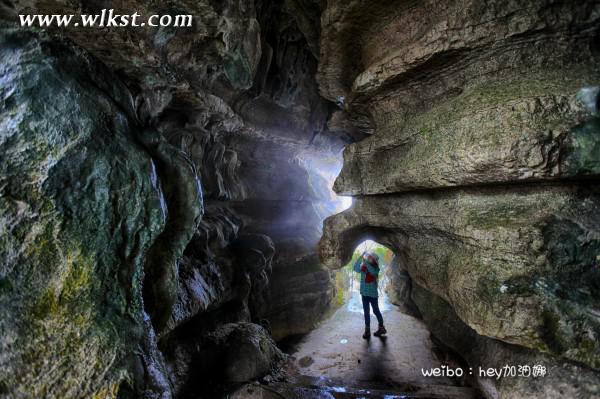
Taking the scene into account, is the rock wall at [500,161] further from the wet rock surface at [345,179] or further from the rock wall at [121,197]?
the rock wall at [121,197]

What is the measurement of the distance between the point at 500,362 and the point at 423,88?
9.86ft

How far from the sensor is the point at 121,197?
2.39 m

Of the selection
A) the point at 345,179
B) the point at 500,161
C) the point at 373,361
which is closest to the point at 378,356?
the point at 373,361

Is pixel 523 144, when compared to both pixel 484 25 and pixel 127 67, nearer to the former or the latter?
pixel 484 25

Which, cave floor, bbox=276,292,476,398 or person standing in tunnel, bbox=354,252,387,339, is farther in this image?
person standing in tunnel, bbox=354,252,387,339

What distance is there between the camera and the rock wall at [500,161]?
2133 mm

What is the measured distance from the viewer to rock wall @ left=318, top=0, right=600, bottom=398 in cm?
213

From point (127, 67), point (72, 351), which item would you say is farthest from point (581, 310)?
point (127, 67)

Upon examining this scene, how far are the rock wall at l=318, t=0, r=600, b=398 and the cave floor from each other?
40.1 inches

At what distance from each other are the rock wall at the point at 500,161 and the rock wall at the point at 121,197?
177cm

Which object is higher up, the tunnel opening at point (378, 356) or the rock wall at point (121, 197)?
the rock wall at point (121, 197)

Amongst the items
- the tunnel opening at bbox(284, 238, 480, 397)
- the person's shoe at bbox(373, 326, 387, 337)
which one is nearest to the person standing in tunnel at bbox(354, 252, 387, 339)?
the person's shoe at bbox(373, 326, 387, 337)

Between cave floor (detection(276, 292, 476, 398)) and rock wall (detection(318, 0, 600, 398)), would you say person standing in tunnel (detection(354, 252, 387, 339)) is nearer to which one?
cave floor (detection(276, 292, 476, 398))

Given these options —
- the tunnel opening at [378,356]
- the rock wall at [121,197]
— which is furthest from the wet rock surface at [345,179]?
the tunnel opening at [378,356]
